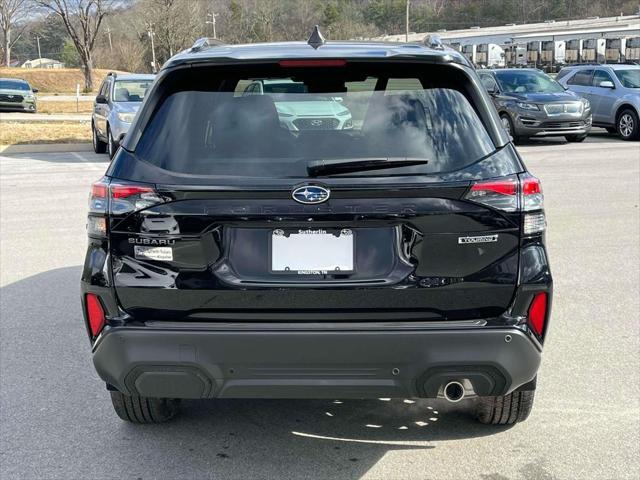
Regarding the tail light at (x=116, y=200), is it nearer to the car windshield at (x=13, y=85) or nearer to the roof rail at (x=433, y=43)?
the roof rail at (x=433, y=43)

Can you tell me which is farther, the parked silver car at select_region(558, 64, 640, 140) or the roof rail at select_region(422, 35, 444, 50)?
the parked silver car at select_region(558, 64, 640, 140)

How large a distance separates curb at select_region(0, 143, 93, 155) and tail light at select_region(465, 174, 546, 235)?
16682 mm

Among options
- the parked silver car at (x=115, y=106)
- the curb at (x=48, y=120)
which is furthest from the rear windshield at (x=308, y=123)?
the curb at (x=48, y=120)

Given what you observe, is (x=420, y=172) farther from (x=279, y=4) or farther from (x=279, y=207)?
(x=279, y=4)

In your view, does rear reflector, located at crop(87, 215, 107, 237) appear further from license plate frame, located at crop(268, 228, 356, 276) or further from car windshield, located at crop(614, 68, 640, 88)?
car windshield, located at crop(614, 68, 640, 88)

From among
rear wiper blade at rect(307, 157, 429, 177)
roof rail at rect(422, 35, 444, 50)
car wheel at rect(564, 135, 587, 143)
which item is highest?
roof rail at rect(422, 35, 444, 50)

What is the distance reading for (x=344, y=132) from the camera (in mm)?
2971

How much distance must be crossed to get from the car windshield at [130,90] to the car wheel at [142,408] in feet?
42.4

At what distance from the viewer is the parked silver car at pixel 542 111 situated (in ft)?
57.0

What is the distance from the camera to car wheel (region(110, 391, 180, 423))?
11.8 ft

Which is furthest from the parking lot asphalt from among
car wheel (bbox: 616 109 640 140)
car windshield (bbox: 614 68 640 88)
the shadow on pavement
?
car windshield (bbox: 614 68 640 88)

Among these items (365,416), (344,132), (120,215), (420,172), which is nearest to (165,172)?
(120,215)

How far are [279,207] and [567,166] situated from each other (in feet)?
39.0

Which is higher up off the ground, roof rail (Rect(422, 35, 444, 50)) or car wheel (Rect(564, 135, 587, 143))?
roof rail (Rect(422, 35, 444, 50))
